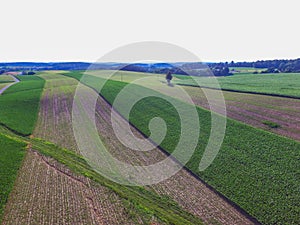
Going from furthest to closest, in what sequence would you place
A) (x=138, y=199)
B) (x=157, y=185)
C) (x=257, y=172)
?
(x=157, y=185) → (x=257, y=172) → (x=138, y=199)

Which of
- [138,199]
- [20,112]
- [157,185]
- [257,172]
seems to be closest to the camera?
[138,199]

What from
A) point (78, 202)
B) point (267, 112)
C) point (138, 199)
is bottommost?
point (138, 199)

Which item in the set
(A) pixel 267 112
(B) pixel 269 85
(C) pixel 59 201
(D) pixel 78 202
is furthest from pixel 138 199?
(B) pixel 269 85

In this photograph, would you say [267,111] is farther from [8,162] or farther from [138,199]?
[8,162]

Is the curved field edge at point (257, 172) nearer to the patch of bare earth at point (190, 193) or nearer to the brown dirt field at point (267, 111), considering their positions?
the patch of bare earth at point (190, 193)

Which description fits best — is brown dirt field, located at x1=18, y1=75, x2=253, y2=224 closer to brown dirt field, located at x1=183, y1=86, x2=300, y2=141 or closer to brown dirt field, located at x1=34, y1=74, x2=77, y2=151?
brown dirt field, located at x1=34, y1=74, x2=77, y2=151

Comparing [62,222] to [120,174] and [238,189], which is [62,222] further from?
[238,189]

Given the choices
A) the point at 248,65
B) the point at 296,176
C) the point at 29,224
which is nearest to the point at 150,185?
the point at 29,224

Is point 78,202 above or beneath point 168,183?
above
